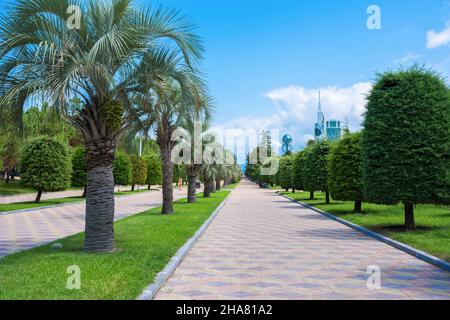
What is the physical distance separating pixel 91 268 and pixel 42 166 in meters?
26.0

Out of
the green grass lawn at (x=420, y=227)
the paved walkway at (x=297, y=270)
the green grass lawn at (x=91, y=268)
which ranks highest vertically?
the green grass lawn at (x=420, y=227)

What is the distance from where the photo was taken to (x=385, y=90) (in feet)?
49.3

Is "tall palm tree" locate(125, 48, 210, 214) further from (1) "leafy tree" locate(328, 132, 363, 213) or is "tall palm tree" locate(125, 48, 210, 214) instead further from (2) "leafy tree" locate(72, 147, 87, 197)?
(2) "leafy tree" locate(72, 147, 87, 197)

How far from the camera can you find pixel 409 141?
1428 cm

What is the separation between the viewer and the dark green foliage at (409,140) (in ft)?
45.9

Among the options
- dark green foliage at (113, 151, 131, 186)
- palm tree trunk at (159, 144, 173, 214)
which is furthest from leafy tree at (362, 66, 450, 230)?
dark green foliage at (113, 151, 131, 186)

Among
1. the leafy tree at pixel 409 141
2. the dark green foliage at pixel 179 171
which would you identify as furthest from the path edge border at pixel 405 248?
the dark green foliage at pixel 179 171

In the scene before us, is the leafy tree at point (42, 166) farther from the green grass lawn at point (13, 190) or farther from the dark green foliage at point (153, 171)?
the dark green foliage at point (153, 171)

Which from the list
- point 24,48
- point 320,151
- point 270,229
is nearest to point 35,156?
point 320,151

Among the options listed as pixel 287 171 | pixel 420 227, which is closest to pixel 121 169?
pixel 287 171

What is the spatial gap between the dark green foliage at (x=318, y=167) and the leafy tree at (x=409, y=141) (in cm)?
1315

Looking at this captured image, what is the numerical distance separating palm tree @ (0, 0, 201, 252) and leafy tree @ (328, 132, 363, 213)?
12217 millimetres

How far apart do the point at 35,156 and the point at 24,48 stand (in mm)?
23596
